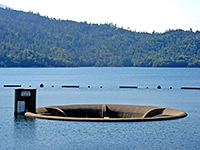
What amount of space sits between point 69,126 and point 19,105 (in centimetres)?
794

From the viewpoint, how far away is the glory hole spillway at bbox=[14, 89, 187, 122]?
44.6m

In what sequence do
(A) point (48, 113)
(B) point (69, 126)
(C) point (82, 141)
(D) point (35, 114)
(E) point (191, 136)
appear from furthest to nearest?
1. (A) point (48, 113)
2. (D) point (35, 114)
3. (B) point (69, 126)
4. (E) point (191, 136)
5. (C) point (82, 141)

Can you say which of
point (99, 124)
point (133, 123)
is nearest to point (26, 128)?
point (99, 124)

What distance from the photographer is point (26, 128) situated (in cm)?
4116

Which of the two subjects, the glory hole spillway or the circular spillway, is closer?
the glory hole spillway

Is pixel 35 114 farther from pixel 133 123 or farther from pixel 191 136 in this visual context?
pixel 191 136

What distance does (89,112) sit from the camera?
163 feet

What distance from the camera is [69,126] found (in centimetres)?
4197

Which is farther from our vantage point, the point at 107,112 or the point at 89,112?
the point at 107,112

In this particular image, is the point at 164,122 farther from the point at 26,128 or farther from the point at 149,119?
the point at 26,128

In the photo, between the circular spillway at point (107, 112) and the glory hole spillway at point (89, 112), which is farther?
the circular spillway at point (107, 112)

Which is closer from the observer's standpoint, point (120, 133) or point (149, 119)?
point (120, 133)

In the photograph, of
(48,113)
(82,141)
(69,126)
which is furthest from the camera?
(48,113)

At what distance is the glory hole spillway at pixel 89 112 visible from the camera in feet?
146
